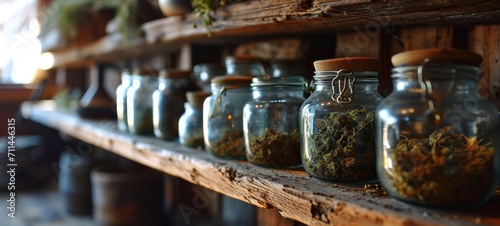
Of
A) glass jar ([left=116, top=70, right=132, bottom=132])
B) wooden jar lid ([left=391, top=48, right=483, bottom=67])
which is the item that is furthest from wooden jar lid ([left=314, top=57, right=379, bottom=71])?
glass jar ([left=116, top=70, right=132, bottom=132])

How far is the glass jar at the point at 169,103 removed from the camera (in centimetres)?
117

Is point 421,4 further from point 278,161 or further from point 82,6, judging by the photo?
point 82,6

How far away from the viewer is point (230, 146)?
89cm

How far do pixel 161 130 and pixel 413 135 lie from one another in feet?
2.61

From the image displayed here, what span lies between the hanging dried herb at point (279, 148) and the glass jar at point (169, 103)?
46 centimetres

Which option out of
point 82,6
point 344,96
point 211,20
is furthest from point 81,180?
point 344,96

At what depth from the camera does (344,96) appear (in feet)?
2.15

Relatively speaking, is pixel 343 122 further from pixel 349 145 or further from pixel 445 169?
pixel 445 169

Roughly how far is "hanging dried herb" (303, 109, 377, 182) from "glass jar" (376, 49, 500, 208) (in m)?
0.09

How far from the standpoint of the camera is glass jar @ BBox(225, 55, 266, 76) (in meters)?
1.00

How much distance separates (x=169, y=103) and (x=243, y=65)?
11.1 inches

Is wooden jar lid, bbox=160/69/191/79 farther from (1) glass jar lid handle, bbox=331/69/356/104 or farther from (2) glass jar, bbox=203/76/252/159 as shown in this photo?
(1) glass jar lid handle, bbox=331/69/356/104

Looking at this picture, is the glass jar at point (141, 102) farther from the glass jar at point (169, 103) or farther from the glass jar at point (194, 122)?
the glass jar at point (194, 122)

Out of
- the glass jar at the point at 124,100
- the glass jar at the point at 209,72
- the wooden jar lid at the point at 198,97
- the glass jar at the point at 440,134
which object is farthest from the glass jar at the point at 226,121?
the glass jar at the point at 124,100
